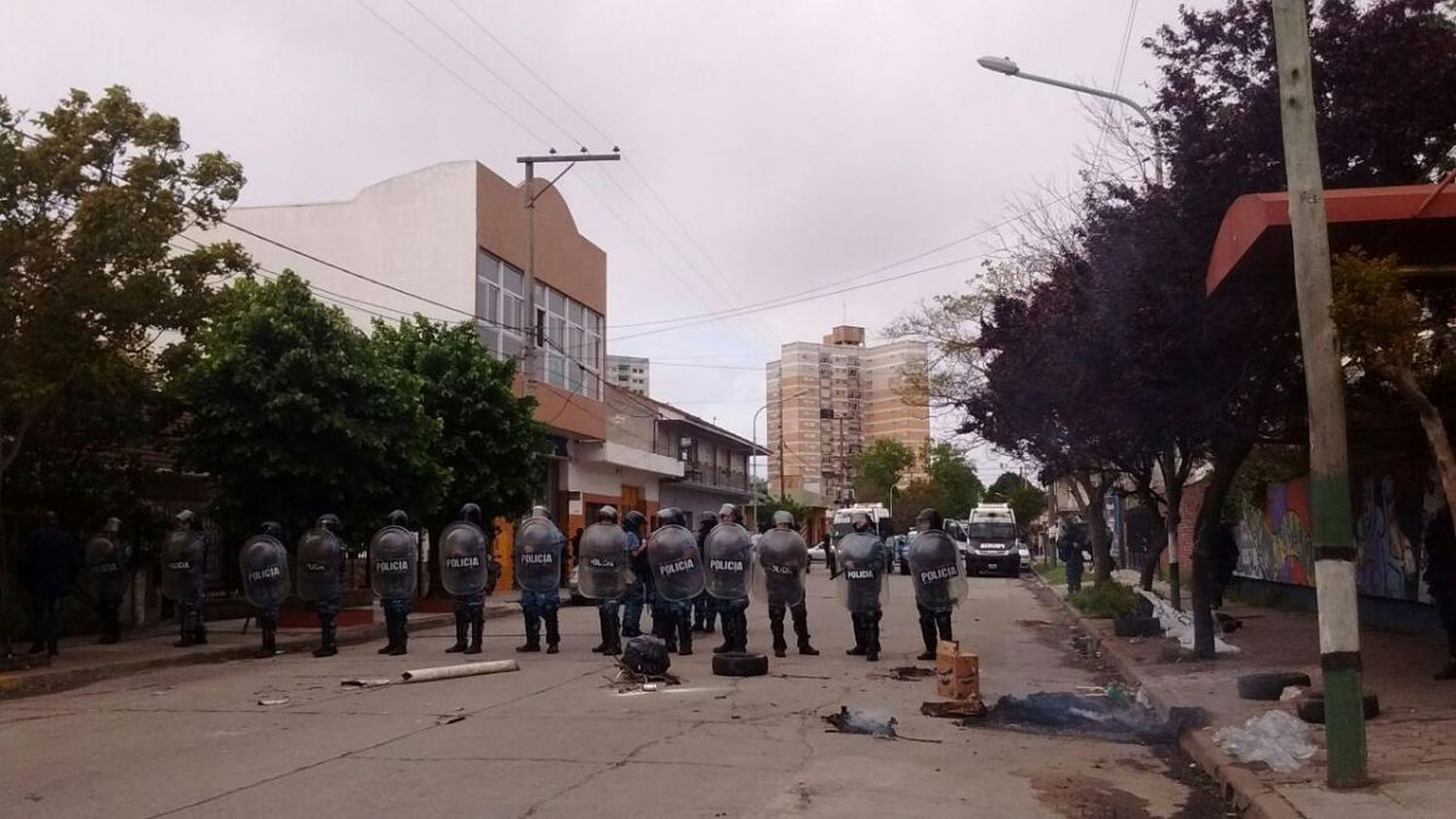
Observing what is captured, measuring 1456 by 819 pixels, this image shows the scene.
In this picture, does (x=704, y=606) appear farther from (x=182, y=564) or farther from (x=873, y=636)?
(x=182, y=564)

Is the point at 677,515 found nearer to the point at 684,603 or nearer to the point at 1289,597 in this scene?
the point at 684,603

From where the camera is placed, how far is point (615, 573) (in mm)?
16359

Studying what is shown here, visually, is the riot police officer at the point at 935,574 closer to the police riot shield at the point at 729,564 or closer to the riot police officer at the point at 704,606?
the police riot shield at the point at 729,564

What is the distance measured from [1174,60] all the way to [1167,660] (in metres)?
6.86

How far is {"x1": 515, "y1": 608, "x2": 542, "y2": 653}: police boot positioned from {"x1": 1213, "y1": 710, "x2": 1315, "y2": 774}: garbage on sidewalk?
9841 mm

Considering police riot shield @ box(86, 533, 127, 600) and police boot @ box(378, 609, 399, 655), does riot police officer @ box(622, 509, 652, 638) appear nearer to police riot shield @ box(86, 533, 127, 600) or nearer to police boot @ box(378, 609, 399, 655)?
police boot @ box(378, 609, 399, 655)

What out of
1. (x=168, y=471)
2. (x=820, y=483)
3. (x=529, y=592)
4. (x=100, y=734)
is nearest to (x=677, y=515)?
(x=529, y=592)

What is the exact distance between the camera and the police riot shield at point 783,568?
16203mm

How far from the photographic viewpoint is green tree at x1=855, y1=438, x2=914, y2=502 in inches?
3620

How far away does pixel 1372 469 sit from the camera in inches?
647

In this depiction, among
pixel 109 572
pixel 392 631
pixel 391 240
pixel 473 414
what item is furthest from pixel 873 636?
pixel 391 240

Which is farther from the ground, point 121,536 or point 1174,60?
point 1174,60

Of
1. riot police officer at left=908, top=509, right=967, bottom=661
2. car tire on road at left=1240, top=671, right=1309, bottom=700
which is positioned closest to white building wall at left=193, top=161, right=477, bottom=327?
riot police officer at left=908, top=509, right=967, bottom=661

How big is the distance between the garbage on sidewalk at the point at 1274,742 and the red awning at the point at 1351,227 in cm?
343
